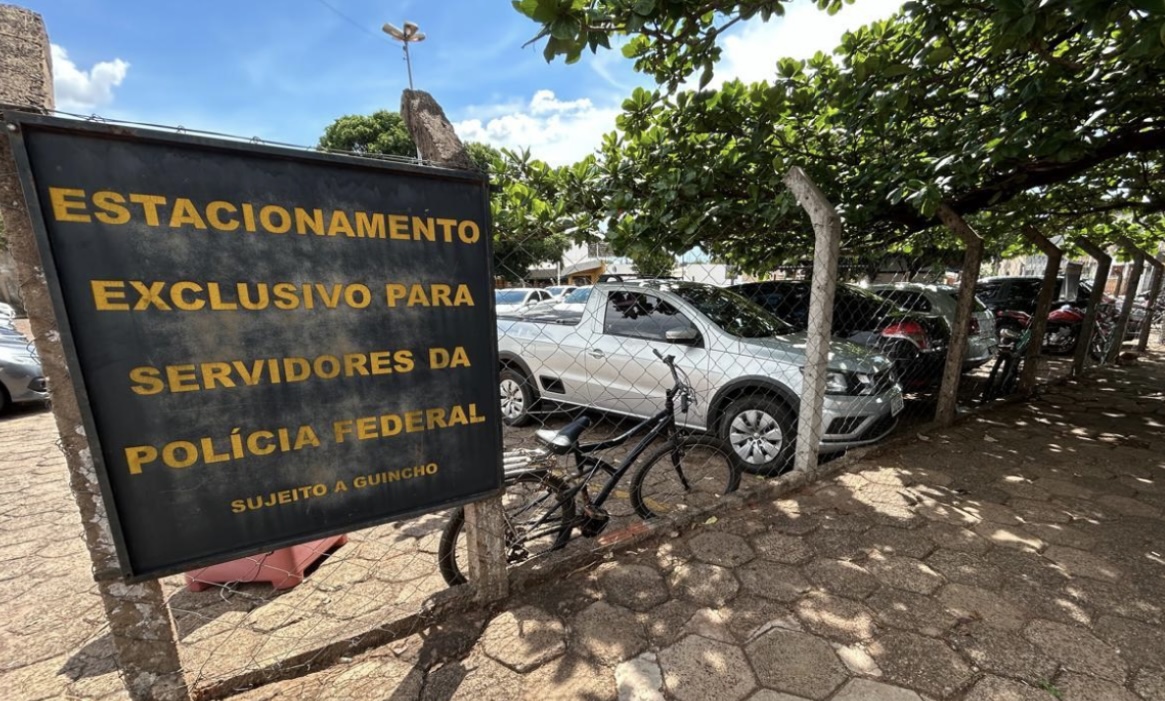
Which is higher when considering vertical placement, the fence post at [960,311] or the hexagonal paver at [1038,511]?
the fence post at [960,311]

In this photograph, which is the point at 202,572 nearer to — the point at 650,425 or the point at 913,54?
the point at 650,425

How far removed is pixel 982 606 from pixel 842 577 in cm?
55

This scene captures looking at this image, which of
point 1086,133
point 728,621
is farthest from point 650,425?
point 1086,133

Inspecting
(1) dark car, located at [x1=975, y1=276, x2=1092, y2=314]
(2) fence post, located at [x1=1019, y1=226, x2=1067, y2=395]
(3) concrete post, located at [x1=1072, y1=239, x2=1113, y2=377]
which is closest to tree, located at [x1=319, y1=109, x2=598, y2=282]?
(2) fence post, located at [x1=1019, y1=226, x2=1067, y2=395]

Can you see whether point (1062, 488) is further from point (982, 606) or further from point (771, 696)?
point (771, 696)

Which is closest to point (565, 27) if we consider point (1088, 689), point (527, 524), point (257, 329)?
point (257, 329)

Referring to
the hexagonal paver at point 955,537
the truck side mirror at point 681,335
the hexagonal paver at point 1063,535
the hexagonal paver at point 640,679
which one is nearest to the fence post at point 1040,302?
the hexagonal paver at point 1063,535

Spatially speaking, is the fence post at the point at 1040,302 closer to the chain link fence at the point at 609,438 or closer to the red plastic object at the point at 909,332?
the chain link fence at the point at 609,438

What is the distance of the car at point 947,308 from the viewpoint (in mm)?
6230

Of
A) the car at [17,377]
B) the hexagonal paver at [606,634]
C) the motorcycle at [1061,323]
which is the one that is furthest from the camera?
the motorcycle at [1061,323]

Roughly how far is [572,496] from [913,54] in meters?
3.98

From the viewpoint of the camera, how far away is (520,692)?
1.72m

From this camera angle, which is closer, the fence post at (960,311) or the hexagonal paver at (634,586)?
the hexagonal paver at (634,586)

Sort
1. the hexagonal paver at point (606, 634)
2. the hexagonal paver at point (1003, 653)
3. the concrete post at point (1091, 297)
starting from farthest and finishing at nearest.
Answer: the concrete post at point (1091, 297) < the hexagonal paver at point (606, 634) < the hexagonal paver at point (1003, 653)
